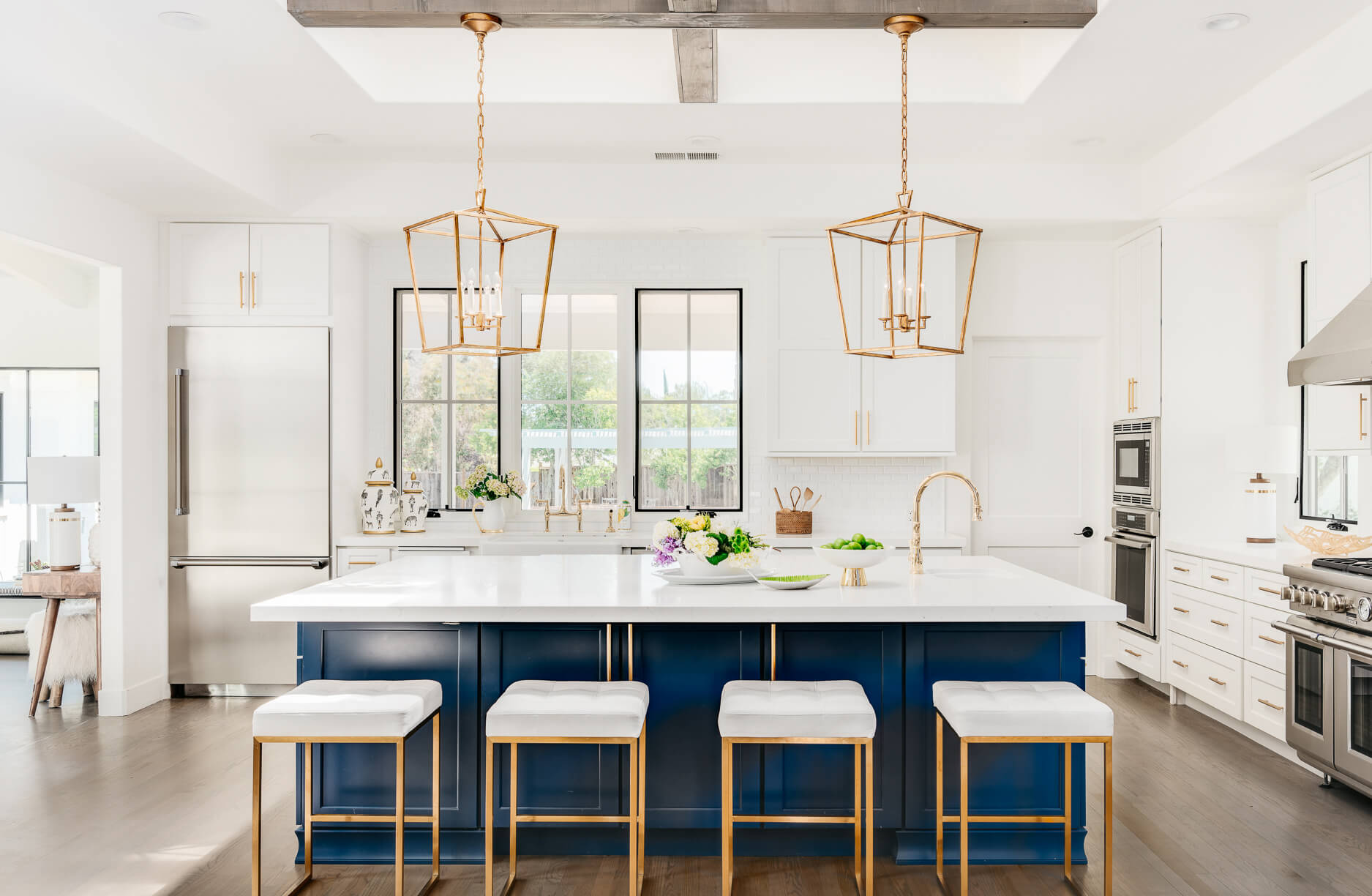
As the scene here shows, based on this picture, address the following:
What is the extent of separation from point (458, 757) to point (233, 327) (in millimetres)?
3257

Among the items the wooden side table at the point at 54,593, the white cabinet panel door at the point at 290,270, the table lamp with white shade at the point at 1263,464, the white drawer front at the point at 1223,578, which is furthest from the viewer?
the white cabinet panel door at the point at 290,270

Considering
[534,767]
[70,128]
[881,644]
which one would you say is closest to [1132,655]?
[881,644]

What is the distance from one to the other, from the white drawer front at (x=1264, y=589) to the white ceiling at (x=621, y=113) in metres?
1.88

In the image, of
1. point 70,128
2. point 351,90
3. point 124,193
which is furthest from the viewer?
point 124,193

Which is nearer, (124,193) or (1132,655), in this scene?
(124,193)

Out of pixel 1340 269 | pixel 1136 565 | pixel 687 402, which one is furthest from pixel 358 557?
pixel 1340 269

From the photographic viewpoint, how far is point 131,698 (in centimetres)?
478

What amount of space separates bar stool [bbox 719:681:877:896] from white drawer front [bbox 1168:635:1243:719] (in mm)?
2561

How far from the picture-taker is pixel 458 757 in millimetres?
3049

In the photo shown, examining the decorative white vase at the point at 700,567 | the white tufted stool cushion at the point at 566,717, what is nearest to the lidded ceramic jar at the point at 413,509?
the decorative white vase at the point at 700,567

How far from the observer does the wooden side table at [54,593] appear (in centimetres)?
479

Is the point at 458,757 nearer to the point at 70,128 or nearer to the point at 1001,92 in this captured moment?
the point at 70,128

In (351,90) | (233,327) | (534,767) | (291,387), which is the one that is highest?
(351,90)

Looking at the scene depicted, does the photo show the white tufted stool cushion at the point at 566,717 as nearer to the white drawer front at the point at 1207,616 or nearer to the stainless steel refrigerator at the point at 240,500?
the stainless steel refrigerator at the point at 240,500
